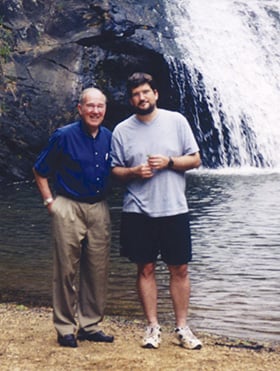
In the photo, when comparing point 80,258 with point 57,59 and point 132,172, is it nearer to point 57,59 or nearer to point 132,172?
point 132,172

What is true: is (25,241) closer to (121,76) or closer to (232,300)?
(232,300)

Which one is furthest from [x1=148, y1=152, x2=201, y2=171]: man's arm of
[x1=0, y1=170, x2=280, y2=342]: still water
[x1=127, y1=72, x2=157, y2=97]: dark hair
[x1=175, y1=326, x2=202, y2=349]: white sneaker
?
[x1=0, y1=170, x2=280, y2=342]: still water

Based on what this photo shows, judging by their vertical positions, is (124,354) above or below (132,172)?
below

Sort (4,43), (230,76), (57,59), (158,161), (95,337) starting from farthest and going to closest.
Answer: (230,76), (57,59), (4,43), (95,337), (158,161)

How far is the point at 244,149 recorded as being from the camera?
24562 mm

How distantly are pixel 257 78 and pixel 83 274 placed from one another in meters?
23.3

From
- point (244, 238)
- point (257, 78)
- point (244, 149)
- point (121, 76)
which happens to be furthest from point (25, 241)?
point (257, 78)

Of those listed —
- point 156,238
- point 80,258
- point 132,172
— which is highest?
point 132,172

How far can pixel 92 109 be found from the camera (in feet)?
18.2

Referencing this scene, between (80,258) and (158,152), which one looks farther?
(80,258)

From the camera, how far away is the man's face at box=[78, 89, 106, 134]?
5543 millimetres

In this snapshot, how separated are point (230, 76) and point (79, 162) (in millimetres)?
22104

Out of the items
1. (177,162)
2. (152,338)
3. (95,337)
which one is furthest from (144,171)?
(95,337)

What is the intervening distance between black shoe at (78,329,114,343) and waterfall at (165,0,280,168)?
18.6m
